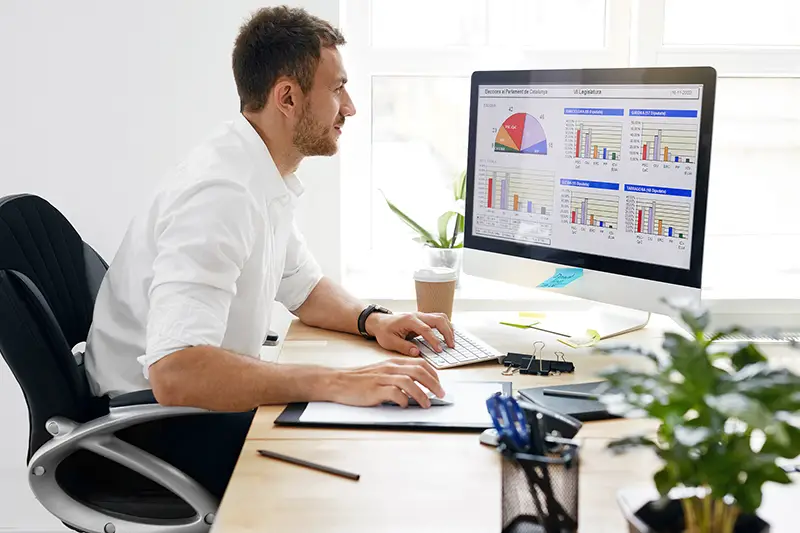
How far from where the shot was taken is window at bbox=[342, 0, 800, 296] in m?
2.54

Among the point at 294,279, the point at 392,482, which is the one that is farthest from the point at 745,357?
the point at 294,279

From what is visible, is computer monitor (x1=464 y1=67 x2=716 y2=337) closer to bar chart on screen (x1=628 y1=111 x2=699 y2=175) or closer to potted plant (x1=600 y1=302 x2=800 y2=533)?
bar chart on screen (x1=628 y1=111 x2=699 y2=175)

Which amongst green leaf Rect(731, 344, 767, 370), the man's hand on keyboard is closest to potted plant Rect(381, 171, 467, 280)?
the man's hand on keyboard

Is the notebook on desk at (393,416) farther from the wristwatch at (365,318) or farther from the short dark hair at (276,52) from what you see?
the short dark hair at (276,52)

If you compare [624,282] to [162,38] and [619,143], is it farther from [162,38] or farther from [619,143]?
[162,38]

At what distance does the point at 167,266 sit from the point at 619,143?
87 cm

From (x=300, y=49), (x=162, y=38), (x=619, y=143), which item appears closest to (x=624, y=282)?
(x=619, y=143)

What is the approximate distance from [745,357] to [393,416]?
2.06ft

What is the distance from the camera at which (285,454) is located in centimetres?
126

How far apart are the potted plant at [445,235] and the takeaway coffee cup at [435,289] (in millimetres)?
198

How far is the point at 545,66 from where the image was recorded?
2559 millimetres

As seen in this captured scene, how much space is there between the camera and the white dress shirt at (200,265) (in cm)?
150

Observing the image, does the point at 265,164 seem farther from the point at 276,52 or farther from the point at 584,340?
the point at 584,340

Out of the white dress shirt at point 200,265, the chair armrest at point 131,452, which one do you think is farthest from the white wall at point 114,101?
the chair armrest at point 131,452
